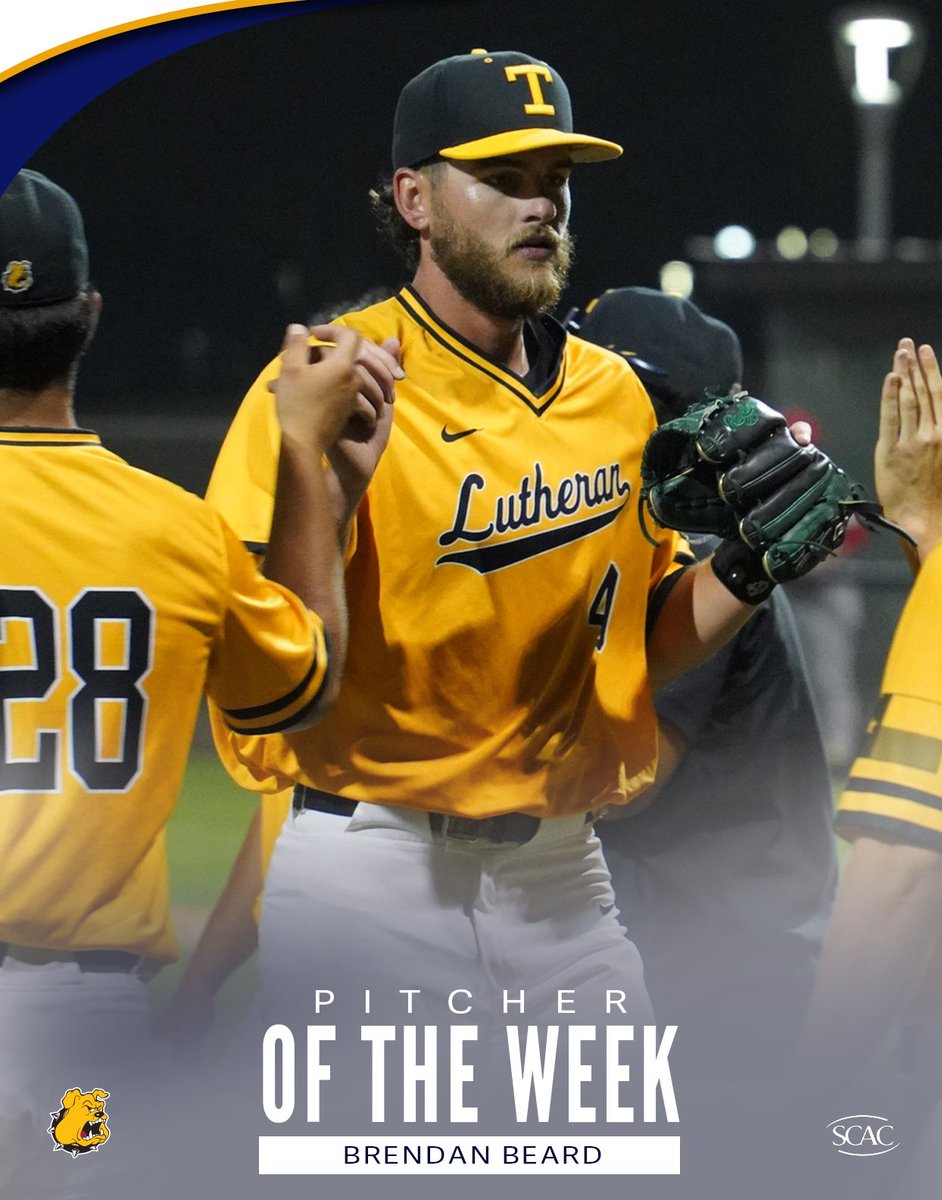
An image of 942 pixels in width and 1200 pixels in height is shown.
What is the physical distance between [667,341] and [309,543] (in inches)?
26.5

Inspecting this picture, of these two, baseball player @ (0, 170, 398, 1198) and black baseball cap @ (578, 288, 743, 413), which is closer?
baseball player @ (0, 170, 398, 1198)

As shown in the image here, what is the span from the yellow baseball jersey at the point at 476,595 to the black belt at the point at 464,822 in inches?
0.6

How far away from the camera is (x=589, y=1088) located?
5.87 feet

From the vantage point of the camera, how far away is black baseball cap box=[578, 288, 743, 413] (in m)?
1.99

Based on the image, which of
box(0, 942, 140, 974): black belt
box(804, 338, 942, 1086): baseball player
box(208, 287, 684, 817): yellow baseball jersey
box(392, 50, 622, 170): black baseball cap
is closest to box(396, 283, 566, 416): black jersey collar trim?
box(208, 287, 684, 817): yellow baseball jersey

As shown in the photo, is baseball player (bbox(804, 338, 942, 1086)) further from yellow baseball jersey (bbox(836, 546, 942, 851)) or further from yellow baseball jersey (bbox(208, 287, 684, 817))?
yellow baseball jersey (bbox(208, 287, 684, 817))

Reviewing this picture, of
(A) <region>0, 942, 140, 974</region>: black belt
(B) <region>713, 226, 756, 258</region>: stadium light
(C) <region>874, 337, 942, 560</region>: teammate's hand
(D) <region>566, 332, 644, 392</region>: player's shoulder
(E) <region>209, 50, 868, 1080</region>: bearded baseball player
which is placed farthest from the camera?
(B) <region>713, 226, 756, 258</region>: stadium light

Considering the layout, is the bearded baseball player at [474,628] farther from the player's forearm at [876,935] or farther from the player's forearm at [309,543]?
the player's forearm at [876,935]

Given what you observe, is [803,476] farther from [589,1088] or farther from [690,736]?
[589,1088]

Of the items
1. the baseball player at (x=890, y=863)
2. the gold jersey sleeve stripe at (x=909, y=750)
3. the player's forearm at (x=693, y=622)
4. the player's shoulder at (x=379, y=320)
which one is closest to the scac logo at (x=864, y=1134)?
the baseball player at (x=890, y=863)

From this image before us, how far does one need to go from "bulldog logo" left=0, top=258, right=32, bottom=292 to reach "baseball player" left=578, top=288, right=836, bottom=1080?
2.46 ft

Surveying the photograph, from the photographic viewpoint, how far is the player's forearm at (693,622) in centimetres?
178

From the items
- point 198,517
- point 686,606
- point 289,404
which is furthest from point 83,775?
point 686,606

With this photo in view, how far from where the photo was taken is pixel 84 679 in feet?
5.02
